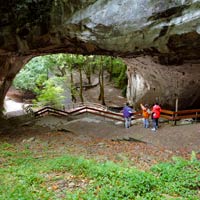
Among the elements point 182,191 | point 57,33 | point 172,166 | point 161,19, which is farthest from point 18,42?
point 182,191

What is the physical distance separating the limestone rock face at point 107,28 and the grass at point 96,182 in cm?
529

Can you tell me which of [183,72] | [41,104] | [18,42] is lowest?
[41,104]

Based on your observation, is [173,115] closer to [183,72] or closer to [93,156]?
Answer: [183,72]

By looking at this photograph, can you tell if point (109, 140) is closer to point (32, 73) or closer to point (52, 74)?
point (32, 73)

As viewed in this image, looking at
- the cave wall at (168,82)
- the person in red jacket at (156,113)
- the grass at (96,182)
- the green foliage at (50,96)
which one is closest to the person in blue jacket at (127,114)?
the person in red jacket at (156,113)

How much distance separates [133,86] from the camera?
22.2 m

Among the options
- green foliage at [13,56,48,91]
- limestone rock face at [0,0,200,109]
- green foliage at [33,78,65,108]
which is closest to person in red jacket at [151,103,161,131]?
limestone rock face at [0,0,200,109]

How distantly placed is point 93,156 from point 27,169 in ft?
8.68

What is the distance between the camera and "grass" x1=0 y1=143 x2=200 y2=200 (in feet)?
20.4

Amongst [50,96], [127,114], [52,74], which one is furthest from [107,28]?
[52,74]

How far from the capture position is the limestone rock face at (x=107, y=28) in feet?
34.5

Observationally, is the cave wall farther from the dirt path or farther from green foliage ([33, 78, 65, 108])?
green foliage ([33, 78, 65, 108])

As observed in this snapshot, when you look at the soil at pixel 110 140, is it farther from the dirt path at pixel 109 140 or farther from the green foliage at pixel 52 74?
the green foliage at pixel 52 74

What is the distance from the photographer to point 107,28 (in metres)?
→ 11.9
